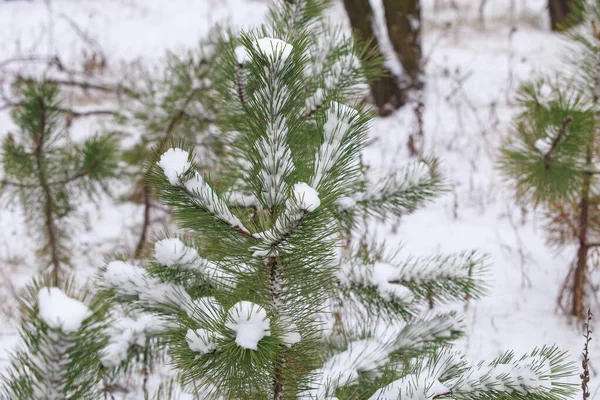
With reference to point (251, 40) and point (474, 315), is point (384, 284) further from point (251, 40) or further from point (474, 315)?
point (474, 315)

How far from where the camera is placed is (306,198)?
3.11 ft

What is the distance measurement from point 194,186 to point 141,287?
453 mm

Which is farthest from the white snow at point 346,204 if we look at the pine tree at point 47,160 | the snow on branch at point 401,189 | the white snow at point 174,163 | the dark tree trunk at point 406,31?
the dark tree trunk at point 406,31

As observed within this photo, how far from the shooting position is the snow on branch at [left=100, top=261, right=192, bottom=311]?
1.32m

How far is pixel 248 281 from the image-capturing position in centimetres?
120

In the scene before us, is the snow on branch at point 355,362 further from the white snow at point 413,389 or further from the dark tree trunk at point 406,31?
the dark tree trunk at point 406,31

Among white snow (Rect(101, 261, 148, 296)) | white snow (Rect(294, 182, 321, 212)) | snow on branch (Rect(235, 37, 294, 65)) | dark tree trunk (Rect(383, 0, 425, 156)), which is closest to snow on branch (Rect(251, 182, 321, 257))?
white snow (Rect(294, 182, 321, 212))

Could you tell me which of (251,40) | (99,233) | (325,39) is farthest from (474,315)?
(99,233)

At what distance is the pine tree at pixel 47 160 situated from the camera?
2.37 metres

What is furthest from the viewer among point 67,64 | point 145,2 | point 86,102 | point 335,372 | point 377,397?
point 145,2

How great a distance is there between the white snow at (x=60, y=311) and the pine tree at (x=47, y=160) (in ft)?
6.02

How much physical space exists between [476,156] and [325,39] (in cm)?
319

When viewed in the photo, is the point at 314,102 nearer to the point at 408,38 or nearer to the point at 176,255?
the point at 176,255

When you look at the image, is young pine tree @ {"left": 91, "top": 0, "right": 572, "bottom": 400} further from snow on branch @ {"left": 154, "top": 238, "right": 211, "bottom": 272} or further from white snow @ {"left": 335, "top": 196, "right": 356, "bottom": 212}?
white snow @ {"left": 335, "top": 196, "right": 356, "bottom": 212}
